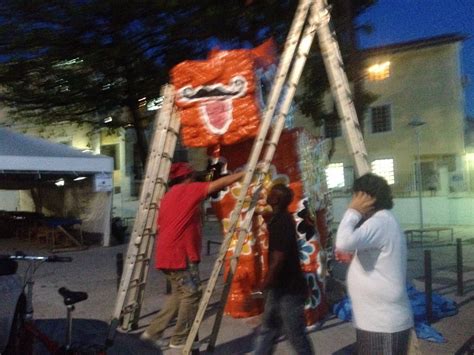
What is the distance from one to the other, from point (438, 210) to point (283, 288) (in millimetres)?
20574

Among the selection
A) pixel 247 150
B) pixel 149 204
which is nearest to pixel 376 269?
pixel 149 204

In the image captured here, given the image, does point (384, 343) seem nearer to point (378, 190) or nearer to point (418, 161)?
point (378, 190)

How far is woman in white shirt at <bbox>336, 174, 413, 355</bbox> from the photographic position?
11.9ft

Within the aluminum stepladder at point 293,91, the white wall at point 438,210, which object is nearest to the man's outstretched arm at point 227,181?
the aluminum stepladder at point 293,91

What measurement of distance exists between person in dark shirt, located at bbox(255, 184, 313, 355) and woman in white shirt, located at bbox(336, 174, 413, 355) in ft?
4.23

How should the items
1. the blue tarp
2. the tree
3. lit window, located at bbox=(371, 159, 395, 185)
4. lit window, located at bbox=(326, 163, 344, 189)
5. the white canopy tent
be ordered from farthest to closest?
lit window, located at bbox=(371, 159, 395, 185) → lit window, located at bbox=(326, 163, 344, 189) → the white canopy tent → the tree → the blue tarp

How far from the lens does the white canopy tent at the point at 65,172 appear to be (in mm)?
16516

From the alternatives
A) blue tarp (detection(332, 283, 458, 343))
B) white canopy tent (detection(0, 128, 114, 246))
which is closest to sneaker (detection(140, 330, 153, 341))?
blue tarp (detection(332, 283, 458, 343))

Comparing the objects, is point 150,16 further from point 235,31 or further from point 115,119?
point 115,119

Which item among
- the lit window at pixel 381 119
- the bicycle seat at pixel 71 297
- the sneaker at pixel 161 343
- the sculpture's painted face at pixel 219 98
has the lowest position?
the sneaker at pixel 161 343

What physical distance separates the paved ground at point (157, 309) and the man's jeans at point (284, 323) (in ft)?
3.96

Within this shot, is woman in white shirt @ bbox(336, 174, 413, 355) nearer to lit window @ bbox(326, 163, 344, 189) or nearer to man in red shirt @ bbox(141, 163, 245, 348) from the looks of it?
man in red shirt @ bbox(141, 163, 245, 348)

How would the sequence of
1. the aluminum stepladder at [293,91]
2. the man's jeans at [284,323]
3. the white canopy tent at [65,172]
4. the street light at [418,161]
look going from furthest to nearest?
the street light at [418,161], the white canopy tent at [65,172], the aluminum stepladder at [293,91], the man's jeans at [284,323]

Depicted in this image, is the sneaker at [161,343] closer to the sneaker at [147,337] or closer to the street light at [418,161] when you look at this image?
the sneaker at [147,337]
